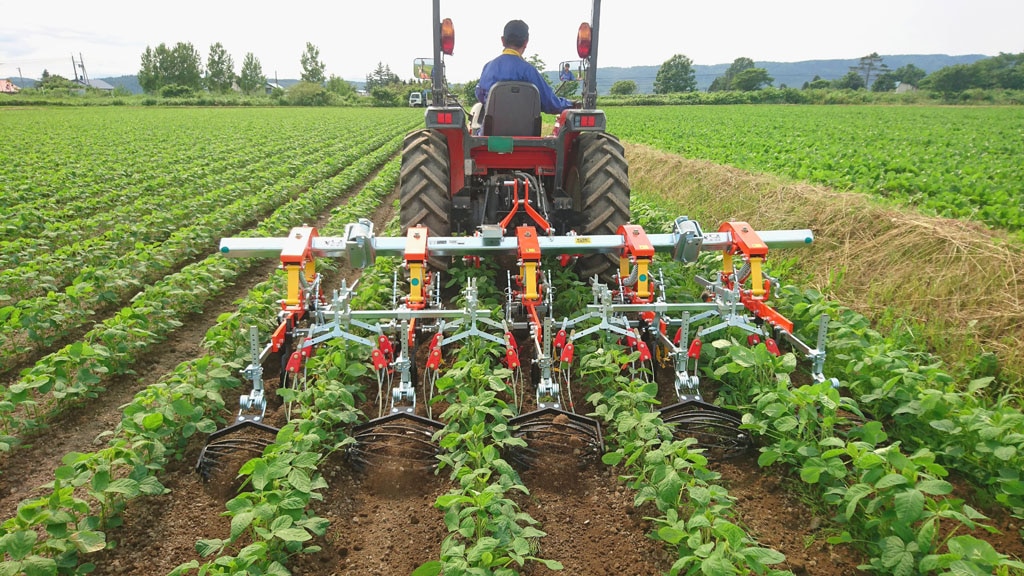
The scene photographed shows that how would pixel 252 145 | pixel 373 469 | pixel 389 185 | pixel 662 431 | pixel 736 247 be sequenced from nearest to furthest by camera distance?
pixel 662 431
pixel 373 469
pixel 736 247
pixel 389 185
pixel 252 145

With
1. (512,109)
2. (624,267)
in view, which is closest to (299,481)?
(624,267)

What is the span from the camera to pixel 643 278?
12.2 feet

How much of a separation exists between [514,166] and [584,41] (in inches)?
53.5

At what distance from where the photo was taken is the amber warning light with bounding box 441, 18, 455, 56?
17.9 ft

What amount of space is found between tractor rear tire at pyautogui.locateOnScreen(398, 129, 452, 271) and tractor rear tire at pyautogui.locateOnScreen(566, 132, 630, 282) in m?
1.19

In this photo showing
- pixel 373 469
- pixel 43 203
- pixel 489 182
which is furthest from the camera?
pixel 43 203

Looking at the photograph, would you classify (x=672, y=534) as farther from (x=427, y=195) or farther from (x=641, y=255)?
(x=427, y=195)

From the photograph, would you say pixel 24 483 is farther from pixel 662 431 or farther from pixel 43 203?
pixel 43 203

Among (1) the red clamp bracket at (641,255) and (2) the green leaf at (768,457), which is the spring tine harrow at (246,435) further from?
(2) the green leaf at (768,457)

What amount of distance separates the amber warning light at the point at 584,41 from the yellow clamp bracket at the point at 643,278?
283cm

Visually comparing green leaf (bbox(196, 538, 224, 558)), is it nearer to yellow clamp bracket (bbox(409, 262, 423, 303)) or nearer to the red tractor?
yellow clamp bracket (bbox(409, 262, 423, 303))

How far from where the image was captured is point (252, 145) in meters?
20.1

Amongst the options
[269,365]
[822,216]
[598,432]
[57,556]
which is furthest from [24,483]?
[822,216]

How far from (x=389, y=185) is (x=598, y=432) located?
10086 millimetres
